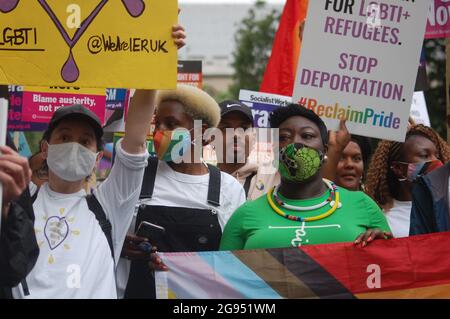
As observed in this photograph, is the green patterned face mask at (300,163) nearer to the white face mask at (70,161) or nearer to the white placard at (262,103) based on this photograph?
the white face mask at (70,161)

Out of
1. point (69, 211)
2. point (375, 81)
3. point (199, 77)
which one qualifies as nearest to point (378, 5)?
point (375, 81)

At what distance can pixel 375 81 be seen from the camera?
5773 mm

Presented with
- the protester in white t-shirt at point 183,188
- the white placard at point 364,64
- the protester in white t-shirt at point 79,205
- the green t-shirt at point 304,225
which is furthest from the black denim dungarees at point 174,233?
the white placard at point 364,64

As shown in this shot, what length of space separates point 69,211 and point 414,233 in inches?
68.5

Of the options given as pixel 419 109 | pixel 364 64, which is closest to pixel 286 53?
→ pixel 419 109

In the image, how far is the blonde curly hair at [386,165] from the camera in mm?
6051

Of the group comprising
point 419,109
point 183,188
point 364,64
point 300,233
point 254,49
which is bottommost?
point 300,233

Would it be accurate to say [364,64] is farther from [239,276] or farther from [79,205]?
[79,205]

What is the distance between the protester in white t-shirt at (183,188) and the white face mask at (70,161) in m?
0.54

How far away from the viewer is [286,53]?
823cm

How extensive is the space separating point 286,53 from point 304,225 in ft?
13.1

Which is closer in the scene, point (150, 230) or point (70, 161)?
point (70, 161)

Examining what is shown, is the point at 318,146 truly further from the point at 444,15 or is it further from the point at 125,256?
the point at 444,15

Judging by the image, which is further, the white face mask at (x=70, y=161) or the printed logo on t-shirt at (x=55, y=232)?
the white face mask at (x=70, y=161)
